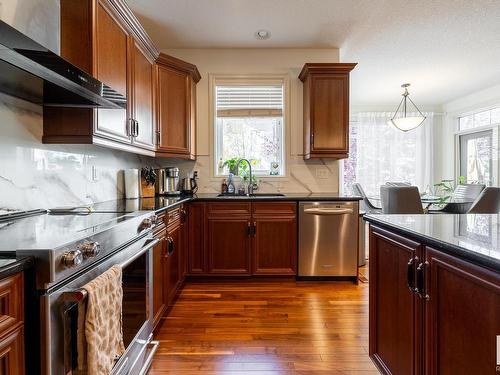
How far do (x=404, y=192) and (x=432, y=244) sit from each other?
7.11ft

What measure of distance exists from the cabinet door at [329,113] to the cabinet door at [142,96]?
1724mm

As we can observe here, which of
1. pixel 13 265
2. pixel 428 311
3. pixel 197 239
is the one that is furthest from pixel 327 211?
pixel 13 265

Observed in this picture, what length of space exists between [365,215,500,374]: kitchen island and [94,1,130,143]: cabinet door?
5.57ft

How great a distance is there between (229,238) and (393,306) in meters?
1.96

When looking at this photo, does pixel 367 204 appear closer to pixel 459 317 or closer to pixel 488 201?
pixel 488 201

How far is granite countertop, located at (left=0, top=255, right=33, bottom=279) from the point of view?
75 cm

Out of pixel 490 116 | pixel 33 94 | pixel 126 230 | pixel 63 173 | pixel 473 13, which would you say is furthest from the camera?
pixel 490 116

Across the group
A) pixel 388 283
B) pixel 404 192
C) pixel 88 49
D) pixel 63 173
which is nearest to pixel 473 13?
pixel 404 192

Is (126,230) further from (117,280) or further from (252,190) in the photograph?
(252,190)

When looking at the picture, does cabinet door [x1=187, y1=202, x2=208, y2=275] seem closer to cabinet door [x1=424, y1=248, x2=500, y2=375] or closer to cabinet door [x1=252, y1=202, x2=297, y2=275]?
cabinet door [x1=252, y1=202, x2=297, y2=275]

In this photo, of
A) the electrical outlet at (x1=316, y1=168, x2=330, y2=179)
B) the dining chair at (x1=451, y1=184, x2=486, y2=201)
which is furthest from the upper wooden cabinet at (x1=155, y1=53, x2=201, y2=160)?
the dining chair at (x1=451, y1=184, x2=486, y2=201)

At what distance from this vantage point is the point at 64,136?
5.86 ft

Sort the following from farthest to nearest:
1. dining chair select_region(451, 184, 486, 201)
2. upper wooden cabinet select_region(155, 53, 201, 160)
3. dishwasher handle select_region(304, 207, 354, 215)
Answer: dining chair select_region(451, 184, 486, 201) < dishwasher handle select_region(304, 207, 354, 215) < upper wooden cabinet select_region(155, 53, 201, 160)

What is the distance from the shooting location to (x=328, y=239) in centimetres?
317
